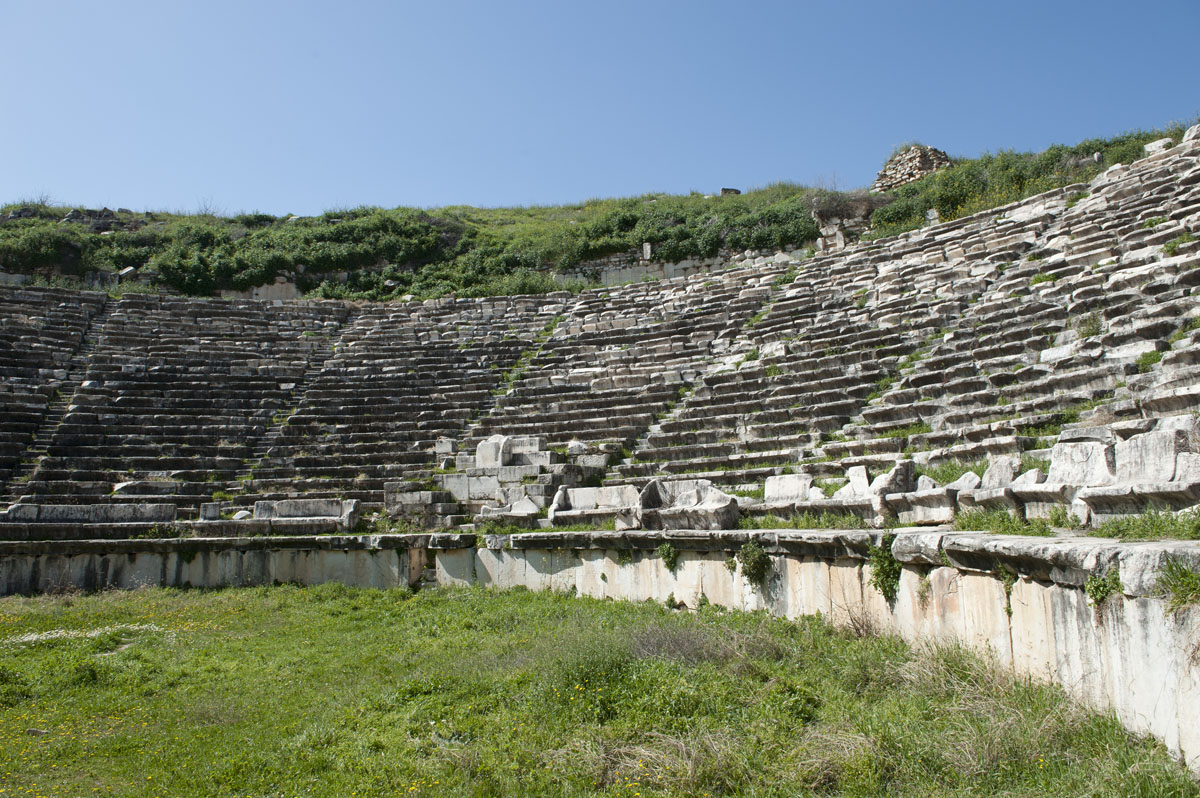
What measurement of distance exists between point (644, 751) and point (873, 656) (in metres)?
1.99

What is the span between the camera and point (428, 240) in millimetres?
26531

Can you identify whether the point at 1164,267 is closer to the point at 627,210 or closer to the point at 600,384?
the point at 600,384

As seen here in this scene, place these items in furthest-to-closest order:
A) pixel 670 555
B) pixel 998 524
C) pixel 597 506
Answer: pixel 597 506, pixel 670 555, pixel 998 524

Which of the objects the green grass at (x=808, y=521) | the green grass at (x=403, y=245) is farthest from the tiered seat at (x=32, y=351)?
the green grass at (x=808, y=521)

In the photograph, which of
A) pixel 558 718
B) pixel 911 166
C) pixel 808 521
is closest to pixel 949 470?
pixel 808 521

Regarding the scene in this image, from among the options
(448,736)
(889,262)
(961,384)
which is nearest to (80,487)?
(448,736)

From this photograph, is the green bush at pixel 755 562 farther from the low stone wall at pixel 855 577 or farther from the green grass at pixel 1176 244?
the green grass at pixel 1176 244

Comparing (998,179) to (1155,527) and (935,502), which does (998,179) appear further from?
(1155,527)

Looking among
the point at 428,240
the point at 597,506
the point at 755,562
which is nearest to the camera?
the point at 755,562

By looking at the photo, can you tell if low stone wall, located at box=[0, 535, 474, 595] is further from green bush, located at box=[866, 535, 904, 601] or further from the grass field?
green bush, located at box=[866, 535, 904, 601]

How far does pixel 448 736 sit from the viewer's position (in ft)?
18.3

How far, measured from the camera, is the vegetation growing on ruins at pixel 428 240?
74.6ft

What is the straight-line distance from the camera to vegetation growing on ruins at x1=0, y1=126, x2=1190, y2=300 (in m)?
22.7

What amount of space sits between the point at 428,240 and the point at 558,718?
22.7 m
